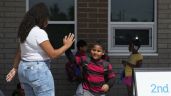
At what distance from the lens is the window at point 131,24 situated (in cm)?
980

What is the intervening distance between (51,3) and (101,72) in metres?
3.42

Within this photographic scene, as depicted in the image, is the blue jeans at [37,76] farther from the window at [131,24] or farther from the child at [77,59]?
the window at [131,24]

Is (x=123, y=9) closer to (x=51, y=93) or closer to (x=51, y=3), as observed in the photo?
(x=51, y=3)

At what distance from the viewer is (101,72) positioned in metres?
6.68

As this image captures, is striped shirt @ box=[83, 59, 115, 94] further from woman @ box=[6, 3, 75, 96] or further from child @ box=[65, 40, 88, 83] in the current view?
woman @ box=[6, 3, 75, 96]

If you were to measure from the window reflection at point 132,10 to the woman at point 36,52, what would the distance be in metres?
4.14

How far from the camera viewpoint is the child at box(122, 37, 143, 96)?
903 cm

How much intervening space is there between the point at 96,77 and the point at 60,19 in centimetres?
328

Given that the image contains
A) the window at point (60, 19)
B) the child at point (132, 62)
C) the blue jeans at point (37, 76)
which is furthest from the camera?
the window at point (60, 19)

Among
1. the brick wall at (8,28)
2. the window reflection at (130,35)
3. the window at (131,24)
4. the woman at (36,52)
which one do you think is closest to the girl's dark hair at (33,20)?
the woman at (36,52)

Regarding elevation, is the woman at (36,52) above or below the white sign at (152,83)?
above

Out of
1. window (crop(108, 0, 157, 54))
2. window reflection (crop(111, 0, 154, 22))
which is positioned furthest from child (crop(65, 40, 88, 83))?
window reflection (crop(111, 0, 154, 22))

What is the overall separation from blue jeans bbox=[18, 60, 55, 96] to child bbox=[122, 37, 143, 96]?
3.44 meters

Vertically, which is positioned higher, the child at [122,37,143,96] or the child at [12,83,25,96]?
the child at [122,37,143,96]
